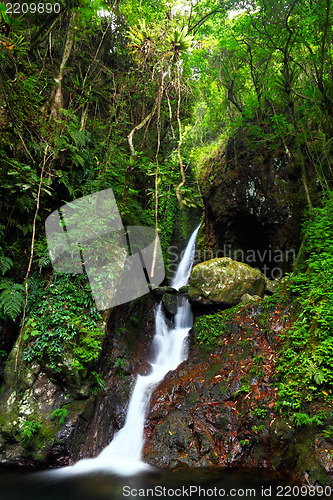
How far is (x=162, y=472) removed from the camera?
14.7 feet

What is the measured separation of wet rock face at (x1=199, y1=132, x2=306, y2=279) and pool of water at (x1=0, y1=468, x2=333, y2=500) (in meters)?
6.48

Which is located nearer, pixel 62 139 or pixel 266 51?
pixel 62 139

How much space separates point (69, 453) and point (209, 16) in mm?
13591

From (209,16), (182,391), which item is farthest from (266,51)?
(182,391)

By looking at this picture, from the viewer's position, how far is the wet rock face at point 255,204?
9406 mm

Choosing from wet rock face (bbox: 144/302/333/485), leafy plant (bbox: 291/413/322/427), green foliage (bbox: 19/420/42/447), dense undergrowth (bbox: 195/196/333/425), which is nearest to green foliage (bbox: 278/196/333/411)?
dense undergrowth (bbox: 195/196/333/425)

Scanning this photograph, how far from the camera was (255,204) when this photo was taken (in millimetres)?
10008

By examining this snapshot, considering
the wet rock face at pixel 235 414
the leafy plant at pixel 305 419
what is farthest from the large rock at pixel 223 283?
the leafy plant at pixel 305 419

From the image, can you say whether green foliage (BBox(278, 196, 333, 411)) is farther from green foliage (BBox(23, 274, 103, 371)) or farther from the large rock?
green foliage (BBox(23, 274, 103, 371))

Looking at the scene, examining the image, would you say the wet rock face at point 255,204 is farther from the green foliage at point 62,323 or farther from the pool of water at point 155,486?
the green foliage at point 62,323

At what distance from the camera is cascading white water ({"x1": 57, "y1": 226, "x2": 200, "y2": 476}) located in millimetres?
4789

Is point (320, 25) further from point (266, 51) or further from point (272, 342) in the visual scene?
point (272, 342)

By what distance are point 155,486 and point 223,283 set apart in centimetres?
502

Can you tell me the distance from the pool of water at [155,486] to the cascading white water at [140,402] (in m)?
0.34
